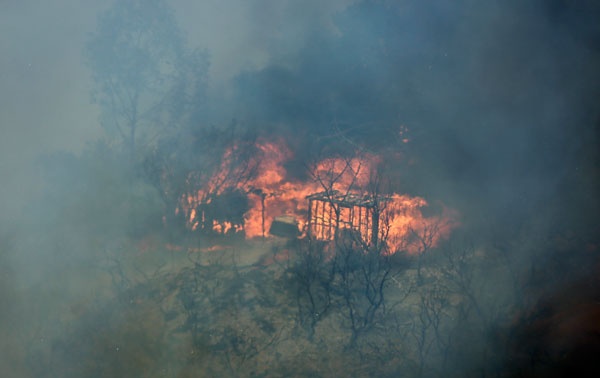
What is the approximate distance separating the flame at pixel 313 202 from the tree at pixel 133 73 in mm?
3433

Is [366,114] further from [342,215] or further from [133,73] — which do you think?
[133,73]

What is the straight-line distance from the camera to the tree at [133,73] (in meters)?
17.0

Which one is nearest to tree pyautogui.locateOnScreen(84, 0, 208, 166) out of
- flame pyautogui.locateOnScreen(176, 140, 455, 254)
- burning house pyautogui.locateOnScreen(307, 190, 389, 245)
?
flame pyautogui.locateOnScreen(176, 140, 455, 254)

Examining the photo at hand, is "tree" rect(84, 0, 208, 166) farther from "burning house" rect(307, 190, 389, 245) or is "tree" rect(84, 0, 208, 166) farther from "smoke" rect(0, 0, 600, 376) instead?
"burning house" rect(307, 190, 389, 245)

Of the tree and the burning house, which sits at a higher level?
the tree

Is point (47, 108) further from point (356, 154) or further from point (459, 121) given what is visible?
point (459, 121)

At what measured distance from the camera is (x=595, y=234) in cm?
1279

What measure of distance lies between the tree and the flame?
3.43 m

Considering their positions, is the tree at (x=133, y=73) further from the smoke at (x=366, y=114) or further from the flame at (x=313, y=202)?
the flame at (x=313, y=202)

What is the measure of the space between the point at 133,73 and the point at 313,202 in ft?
28.9

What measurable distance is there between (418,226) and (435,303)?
3628 millimetres

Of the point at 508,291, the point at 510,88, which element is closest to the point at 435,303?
the point at 508,291

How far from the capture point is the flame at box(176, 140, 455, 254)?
48.6ft

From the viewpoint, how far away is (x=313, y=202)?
15859 millimetres
